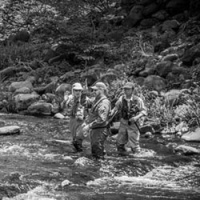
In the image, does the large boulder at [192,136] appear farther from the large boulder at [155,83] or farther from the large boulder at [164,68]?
the large boulder at [164,68]

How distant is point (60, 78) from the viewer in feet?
63.2

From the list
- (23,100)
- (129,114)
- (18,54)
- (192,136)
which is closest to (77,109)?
(129,114)

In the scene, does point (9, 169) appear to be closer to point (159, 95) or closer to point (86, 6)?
point (159, 95)

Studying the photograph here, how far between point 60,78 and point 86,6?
25.5 feet

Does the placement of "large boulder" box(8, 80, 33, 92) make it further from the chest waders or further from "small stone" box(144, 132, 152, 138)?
the chest waders

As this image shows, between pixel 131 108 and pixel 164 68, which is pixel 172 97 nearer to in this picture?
pixel 164 68

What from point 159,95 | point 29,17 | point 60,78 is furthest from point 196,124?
point 29,17

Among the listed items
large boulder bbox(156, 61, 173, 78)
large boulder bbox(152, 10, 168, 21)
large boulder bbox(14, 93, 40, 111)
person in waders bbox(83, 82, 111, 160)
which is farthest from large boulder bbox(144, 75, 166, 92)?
large boulder bbox(152, 10, 168, 21)

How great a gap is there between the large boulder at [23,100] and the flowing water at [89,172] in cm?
536

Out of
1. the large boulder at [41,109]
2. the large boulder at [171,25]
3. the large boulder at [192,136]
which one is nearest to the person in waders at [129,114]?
the large boulder at [192,136]

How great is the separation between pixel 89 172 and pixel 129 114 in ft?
6.20

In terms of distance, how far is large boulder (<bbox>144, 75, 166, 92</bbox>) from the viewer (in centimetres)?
1510

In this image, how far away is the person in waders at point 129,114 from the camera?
8.90m

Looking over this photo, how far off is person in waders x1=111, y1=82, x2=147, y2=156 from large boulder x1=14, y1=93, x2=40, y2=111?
7.80 m
